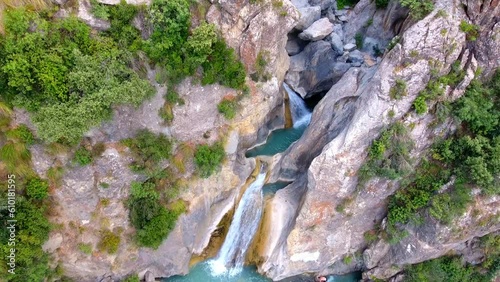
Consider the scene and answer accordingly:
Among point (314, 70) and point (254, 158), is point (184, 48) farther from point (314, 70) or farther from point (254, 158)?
point (314, 70)

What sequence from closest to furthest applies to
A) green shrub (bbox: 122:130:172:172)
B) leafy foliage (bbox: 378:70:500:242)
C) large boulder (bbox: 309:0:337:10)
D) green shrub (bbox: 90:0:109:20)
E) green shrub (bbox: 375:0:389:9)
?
green shrub (bbox: 90:0:109:20) < leafy foliage (bbox: 378:70:500:242) < green shrub (bbox: 122:130:172:172) < green shrub (bbox: 375:0:389:9) < large boulder (bbox: 309:0:337:10)

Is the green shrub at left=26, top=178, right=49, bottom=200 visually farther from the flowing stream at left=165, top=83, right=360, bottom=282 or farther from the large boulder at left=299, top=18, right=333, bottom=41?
the large boulder at left=299, top=18, right=333, bottom=41

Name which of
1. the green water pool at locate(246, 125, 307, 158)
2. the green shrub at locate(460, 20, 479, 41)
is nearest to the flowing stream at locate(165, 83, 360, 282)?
the green water pool at locate(246, 125, 307, 158)

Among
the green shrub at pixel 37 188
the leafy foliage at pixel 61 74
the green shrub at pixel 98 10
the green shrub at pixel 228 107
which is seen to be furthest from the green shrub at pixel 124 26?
the green shrub at pixel 37 188

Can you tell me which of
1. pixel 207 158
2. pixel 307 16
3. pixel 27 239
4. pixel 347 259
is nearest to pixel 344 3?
pixel 307 16

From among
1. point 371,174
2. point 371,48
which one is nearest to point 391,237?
point 371,174

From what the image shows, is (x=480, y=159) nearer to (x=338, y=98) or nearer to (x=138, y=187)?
(x=338, y=98)
